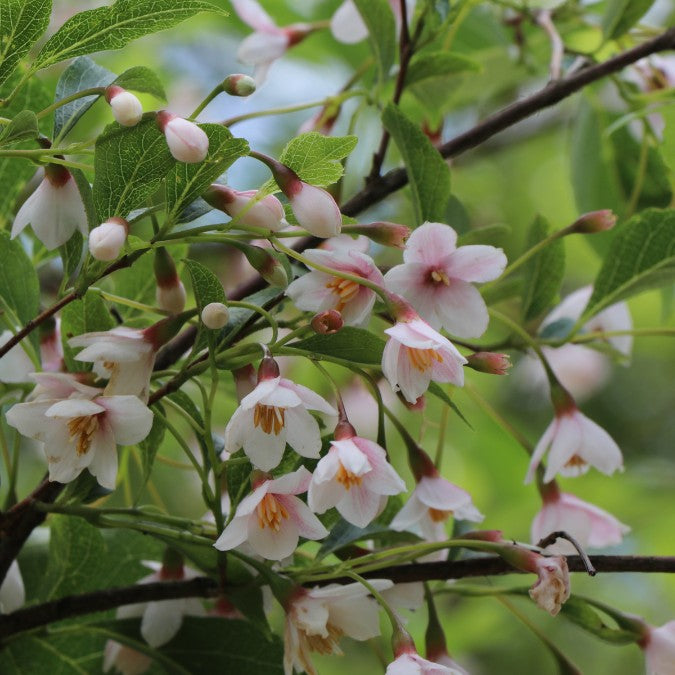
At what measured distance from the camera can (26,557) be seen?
0.86 m

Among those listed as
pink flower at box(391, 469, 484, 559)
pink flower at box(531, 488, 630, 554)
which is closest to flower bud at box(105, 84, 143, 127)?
pink flower at box(391, 469, 484, 559)

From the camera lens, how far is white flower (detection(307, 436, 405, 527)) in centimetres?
58

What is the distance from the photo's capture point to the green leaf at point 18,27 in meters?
0.57

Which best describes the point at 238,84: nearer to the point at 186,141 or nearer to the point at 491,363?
the point at 186,141

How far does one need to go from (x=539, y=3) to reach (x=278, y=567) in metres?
0.62

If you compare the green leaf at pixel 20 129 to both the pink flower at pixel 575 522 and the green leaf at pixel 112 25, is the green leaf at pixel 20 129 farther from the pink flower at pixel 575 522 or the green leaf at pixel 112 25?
the pink flower at pixel 575 522

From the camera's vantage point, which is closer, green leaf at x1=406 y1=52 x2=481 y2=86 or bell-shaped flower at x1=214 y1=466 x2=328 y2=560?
bell-shaped flower at x1=214 y1=466 x2=328 y2=560

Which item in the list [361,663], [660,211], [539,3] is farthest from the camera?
[361,663]

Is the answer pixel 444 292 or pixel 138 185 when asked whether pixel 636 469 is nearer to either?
pixel 444 292

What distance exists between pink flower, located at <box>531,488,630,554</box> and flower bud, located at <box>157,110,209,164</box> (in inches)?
17.4

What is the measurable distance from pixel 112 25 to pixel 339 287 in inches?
7.8

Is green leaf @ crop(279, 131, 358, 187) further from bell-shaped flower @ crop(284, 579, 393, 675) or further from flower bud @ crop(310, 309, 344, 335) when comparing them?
bell-shaped flower @ crop(284, 579, 393, 675)

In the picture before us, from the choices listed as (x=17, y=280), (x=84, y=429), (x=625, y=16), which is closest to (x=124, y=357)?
(x=84, y=429)

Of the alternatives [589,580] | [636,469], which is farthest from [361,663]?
[636,469]
